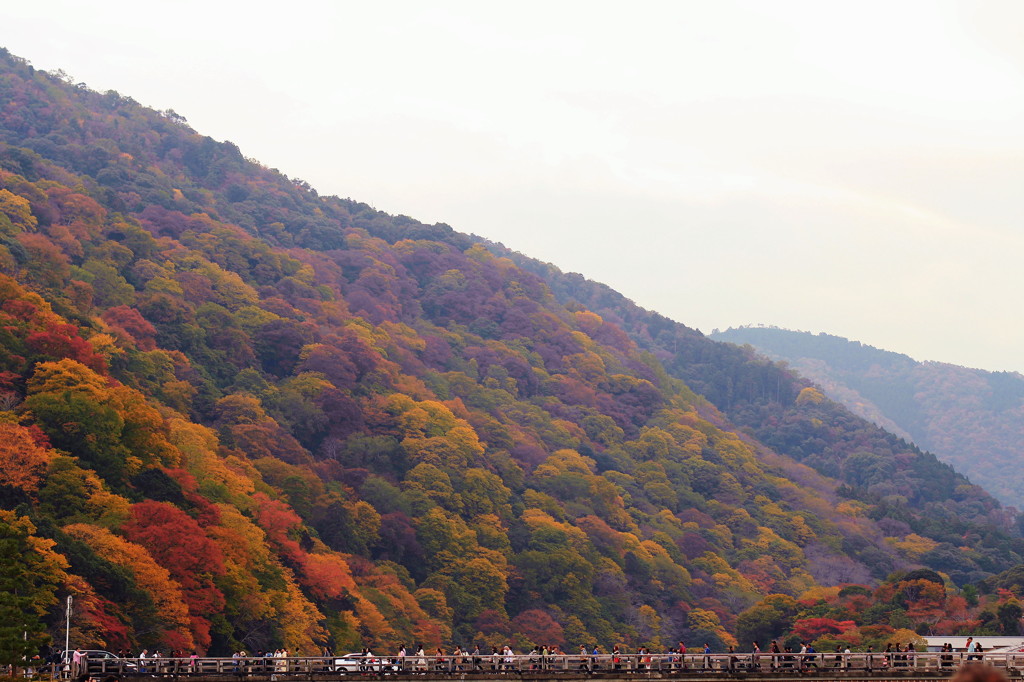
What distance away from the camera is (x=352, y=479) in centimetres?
12681

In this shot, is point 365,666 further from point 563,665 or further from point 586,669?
point 586,669

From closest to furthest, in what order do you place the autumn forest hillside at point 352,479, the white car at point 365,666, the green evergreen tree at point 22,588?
the green evergreen tree at point 22,588, the white car at point 365,666, the autumn forest hillside at point 352,479

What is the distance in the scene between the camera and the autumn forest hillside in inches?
3191

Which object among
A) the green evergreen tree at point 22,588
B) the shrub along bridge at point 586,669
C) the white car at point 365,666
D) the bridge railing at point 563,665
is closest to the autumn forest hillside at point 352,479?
the green evergreen tree at point 22,588

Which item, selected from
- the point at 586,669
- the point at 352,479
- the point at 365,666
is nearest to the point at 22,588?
the point at 365,666

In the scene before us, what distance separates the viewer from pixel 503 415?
164500mm

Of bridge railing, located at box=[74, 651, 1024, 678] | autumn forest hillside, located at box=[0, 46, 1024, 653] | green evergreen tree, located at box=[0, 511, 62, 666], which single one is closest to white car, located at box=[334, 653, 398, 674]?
bridge railing, located at box=[74, 651, 1024, 678]

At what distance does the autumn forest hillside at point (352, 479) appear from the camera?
266 ft

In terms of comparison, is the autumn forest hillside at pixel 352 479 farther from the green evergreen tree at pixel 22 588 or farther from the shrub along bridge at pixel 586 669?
Result: the shrub along bridge at pixel 586 669

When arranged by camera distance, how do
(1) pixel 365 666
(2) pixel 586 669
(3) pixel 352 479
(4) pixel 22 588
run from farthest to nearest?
(3) pixel 352 479 → (4) pixel 22 588 → (1) pixel 365 666 → (2) pixel 586 669

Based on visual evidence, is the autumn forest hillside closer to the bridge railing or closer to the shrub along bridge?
the bridge railing

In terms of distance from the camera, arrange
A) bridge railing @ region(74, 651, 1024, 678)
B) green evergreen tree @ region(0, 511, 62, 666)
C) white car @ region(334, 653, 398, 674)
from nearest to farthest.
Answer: green evergreen tree @ region(0, 511, 62, 666) < bridge railing @ region(74, 651, 1024, 678) < white car @ region(334, 653, 398, 674)

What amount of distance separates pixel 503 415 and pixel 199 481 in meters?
68.4

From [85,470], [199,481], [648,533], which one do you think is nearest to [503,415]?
[648,533]
